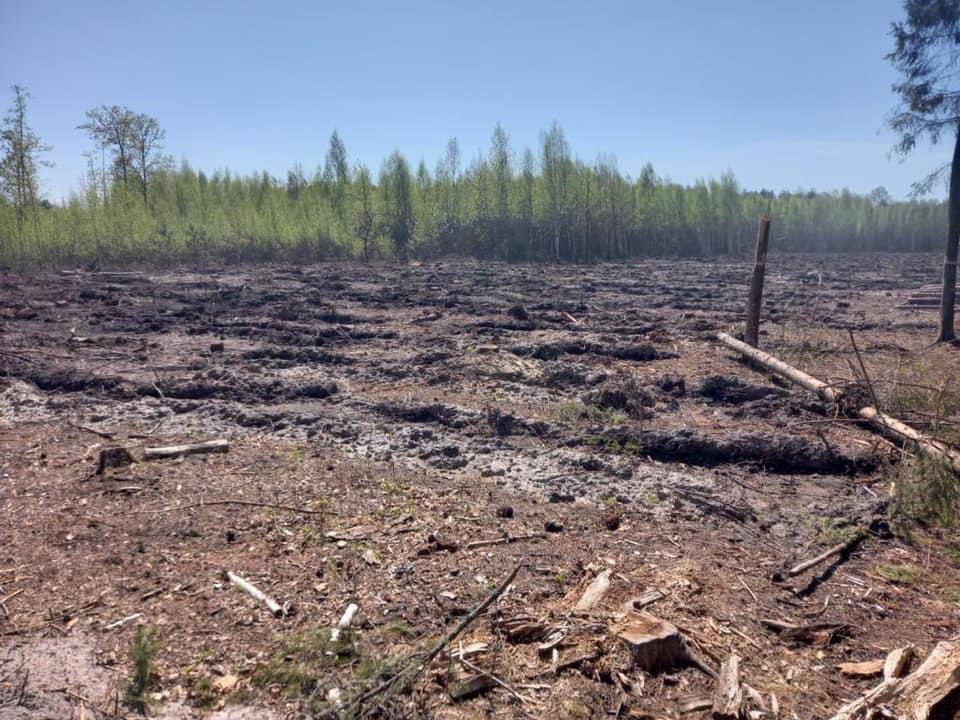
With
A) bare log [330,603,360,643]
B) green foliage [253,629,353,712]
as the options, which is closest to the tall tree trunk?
bare log [330,603,360,643]

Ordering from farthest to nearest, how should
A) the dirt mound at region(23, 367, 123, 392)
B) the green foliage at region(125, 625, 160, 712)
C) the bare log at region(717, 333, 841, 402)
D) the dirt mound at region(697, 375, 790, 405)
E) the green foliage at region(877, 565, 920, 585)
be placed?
A: the dirt mound at region(23, 367, 123, 392), the dirt mound at region(697, 375, 790, 405), the bare log at region(717, 333, 841, 402), the green foliage at region(877, 565, 920, 585), the green foliage at region(125, 625, 160, 712)

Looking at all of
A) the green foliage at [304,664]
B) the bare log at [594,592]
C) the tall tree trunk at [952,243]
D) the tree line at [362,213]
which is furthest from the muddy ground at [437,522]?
the tree line at [362,213]

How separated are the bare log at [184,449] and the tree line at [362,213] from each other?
2125cm

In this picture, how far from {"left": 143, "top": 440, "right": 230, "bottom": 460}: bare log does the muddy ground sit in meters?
0.17

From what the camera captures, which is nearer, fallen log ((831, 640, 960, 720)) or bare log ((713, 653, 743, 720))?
fallen log ((831, 640, 960, 720))

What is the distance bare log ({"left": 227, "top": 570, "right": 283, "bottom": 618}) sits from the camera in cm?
362

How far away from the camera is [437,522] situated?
15.5 feet

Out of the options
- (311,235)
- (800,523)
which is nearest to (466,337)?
(800,523)

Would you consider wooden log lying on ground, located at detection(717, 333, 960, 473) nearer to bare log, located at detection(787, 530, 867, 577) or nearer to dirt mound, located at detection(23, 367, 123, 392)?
bare log, located at detection(787, 530, 867, 577)

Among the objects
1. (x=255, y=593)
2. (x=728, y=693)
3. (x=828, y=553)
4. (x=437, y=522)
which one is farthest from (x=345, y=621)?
(x=828, y=553)

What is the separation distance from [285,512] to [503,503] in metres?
1.62

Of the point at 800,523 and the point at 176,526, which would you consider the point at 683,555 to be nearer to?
the point at 800,523

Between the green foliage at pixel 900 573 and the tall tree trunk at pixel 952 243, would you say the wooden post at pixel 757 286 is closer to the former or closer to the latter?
the tall tree trunk at pixel 952 243

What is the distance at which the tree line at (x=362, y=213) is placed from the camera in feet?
85.6
